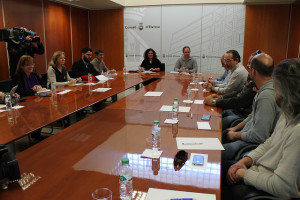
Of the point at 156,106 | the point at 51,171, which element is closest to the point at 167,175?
the point at 51,171

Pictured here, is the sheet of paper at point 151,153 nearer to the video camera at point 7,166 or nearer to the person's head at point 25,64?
the video camera at point 7,166

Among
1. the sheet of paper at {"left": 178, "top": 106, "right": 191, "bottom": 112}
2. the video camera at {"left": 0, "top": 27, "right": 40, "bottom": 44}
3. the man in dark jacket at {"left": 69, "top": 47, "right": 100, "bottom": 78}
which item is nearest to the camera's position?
the sheet of paper at {"left": 178, "top": 106, "right": 191, "bottom": 112}

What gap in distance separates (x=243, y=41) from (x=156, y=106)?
5.35 m

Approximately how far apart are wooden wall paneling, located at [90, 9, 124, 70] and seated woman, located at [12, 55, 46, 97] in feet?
15.5

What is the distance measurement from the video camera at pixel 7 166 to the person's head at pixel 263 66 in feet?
6.00

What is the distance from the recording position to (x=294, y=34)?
674 cm

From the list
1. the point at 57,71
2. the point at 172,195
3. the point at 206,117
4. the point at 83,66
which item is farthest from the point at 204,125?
the point at 83,66

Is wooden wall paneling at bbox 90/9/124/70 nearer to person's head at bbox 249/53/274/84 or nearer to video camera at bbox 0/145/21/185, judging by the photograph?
person's head at bbox 249/53/274/84

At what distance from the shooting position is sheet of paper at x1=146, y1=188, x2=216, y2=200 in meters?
1.16

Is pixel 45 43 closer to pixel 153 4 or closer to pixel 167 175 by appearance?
pixel 153 4

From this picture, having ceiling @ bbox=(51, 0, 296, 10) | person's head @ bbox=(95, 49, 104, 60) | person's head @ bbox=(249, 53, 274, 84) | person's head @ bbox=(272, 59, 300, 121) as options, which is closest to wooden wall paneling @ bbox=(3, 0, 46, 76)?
ceiling @ bbox=(51, 0, 296, 10)

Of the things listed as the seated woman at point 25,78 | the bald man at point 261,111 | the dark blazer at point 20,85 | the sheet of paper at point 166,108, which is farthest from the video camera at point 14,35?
the bald man at point 261,111

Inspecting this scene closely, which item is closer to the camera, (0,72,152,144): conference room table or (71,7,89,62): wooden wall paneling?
(0,72,152,144): conference room table

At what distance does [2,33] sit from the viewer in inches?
171
